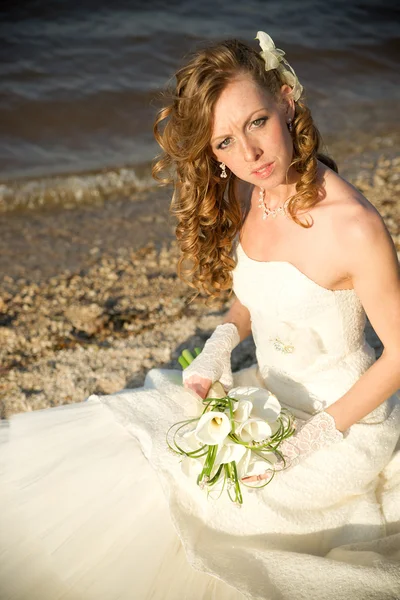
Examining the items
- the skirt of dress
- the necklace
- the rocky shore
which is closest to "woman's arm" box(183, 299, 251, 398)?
the skirt of dress

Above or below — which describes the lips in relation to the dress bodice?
above

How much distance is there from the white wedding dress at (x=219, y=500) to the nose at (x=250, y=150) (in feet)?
1.58

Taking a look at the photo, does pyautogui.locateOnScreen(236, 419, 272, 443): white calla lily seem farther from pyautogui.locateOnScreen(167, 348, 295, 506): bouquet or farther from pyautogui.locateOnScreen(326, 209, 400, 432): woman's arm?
pyautogui.locateOnScreen(326, 209, 400, 432): woman's arm

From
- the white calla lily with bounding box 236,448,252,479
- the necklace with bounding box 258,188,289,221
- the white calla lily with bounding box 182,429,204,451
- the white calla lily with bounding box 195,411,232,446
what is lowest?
the white calla lily with bounding box 236,448,252,479

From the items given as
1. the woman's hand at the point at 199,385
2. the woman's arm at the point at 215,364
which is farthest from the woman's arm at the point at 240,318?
the woman's hand at the point at 199,385

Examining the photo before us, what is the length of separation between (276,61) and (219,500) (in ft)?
6.05

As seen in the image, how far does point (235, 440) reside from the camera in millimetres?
2582

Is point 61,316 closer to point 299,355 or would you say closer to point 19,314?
point 19,314

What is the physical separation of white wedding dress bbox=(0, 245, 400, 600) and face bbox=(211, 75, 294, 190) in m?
0.42

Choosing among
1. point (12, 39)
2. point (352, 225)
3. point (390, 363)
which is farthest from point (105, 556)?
point (12, 39)

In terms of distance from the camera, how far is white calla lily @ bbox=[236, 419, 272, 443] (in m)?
2.60

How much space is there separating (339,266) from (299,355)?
0.50 m

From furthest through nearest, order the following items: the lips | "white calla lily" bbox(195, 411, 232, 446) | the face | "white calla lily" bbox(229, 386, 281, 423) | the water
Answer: the water < the lips < the face < "white calla lily" bbox(229, 386, 281, 423) < "white calla lily" bbox(195, 411, 232, 446)

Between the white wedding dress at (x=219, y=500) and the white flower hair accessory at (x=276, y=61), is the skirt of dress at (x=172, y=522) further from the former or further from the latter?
the white flower hair accessory at (x=276, y=61)
